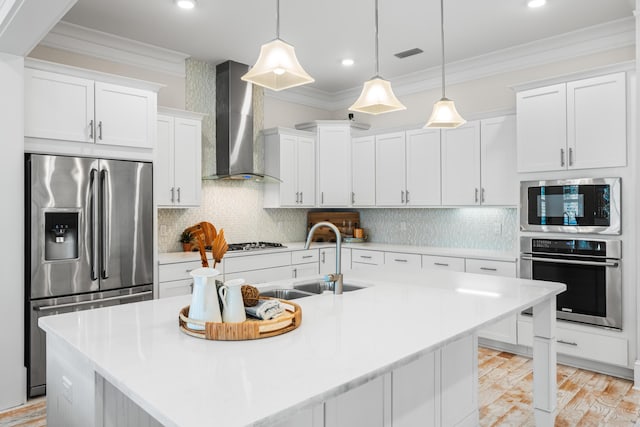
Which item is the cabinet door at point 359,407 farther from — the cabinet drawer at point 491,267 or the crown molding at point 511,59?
the crown molding at point 511,59

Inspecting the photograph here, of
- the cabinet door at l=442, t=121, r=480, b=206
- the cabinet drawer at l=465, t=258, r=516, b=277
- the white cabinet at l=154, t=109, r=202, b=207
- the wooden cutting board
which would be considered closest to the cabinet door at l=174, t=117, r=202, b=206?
the white cabinet at l=154, t=109, r=202, b=207

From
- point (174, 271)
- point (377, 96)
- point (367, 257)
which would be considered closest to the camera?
point (377, 96)

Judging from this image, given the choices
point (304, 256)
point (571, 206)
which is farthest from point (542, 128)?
point (304, 256)

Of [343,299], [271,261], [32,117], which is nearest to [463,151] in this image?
[271,261]

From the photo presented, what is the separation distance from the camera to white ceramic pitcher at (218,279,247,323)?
1605 mm

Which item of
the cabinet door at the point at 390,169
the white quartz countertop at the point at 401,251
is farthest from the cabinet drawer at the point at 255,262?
the cabinet door at the point at 390,169

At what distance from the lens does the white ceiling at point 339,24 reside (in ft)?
11.2

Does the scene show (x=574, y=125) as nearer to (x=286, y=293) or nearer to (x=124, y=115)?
(x=286, y=293)

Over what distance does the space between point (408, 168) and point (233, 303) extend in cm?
365

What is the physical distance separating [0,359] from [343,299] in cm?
241

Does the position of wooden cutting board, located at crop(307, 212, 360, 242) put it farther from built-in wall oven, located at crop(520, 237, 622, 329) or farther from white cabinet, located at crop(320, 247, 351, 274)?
built-in wall oven, located at crop(520, 237, 622, 329)

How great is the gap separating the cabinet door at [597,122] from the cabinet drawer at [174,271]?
10.9 feet

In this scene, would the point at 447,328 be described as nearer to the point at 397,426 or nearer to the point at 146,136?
the point at 397,426

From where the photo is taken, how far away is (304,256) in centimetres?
497
